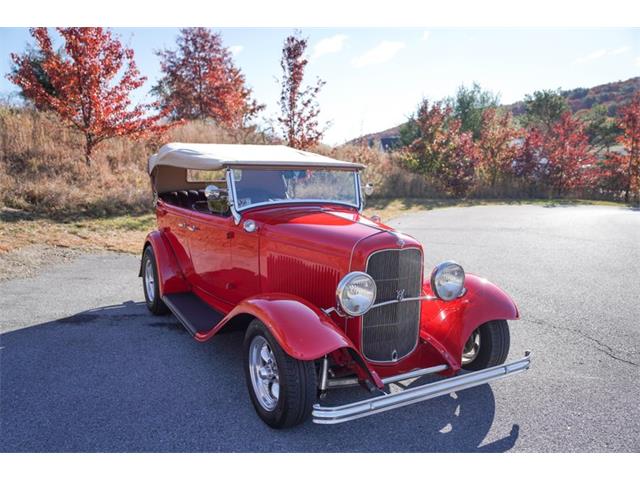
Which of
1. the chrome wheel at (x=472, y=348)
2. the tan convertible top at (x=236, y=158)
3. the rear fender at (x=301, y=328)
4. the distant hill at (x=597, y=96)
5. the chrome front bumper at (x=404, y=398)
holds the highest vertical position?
the distant hill at (x=597, y=96)

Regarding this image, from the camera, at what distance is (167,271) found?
511cm

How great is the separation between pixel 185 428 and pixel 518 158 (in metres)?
20.2

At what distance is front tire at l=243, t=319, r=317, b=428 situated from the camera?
283 cm

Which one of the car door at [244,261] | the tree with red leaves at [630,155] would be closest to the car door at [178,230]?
the car door at [244,261]

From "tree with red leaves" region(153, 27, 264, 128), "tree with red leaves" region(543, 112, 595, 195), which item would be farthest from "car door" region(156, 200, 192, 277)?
"tree with red leaves" region(543, 112, 595, 195)

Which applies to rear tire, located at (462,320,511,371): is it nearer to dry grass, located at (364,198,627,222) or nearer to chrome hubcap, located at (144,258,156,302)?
chrome hubcap, located at (144,258,156,302)

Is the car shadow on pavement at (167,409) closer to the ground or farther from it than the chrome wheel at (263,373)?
closer to the ground

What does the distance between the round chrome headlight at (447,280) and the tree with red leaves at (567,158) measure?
63.3 ft

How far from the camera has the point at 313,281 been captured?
3.51m

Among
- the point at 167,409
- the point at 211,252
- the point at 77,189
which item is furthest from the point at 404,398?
the point at 77,189

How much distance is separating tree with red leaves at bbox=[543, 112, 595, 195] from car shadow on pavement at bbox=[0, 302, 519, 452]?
19.5 meters

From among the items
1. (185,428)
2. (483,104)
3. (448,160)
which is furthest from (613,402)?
(483,104)

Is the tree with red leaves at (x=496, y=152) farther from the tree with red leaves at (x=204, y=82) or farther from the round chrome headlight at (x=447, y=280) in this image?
the round chrome headlight at (x=447, y=280)

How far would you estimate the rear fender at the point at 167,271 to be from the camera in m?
5.05
